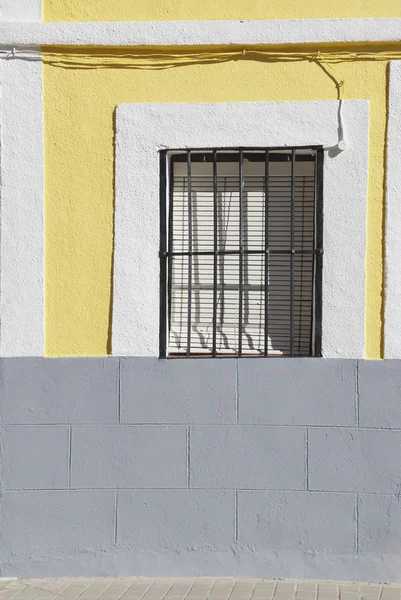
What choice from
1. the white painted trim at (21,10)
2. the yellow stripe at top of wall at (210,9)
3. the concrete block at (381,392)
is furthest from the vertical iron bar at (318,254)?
the white painted trim at (21,10)

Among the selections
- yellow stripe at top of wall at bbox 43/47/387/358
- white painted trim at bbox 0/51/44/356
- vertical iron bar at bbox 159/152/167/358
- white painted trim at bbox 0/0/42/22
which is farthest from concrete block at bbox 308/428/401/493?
white painted trim at bbox 0/0/42/22

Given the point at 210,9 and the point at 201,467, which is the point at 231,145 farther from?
the point at 201,467

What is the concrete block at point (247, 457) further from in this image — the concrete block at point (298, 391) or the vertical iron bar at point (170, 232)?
the vertical iron bar at point (170, 232)

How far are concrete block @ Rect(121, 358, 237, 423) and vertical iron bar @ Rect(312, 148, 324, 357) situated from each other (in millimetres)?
549

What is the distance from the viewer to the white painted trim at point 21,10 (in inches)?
233

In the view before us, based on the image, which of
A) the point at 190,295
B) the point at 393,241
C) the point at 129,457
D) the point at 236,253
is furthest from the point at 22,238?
the point at 393,241

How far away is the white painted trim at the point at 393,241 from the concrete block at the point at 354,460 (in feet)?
1.78

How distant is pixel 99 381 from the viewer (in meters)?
5.88

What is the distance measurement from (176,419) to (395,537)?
60.8 inches

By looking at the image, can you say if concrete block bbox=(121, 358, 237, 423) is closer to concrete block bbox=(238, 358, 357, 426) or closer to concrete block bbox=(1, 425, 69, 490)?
concrete block bbox=(238, 358, 357, 426)

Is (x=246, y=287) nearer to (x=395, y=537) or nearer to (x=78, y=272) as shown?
(x=78, y=272)

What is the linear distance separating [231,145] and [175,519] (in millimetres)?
2388

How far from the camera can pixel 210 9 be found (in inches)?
230

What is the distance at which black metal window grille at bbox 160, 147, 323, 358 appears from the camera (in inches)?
234
